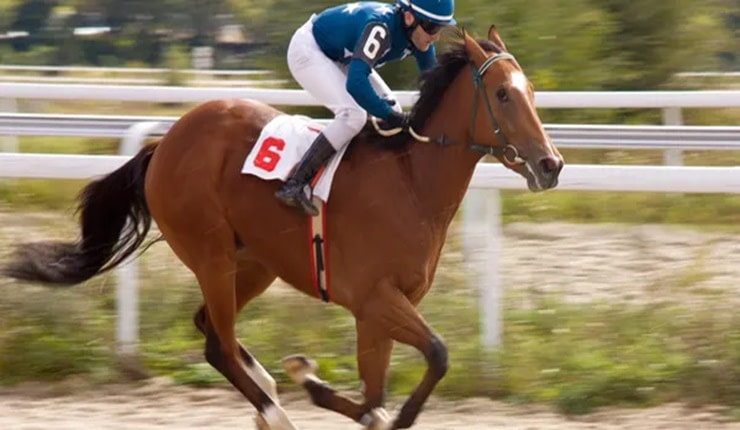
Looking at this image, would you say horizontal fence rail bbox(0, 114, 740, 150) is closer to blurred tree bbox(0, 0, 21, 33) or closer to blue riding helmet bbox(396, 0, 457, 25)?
blue riding helmet bbox(396, 0, 457, 25)

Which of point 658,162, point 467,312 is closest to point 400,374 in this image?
point 467,312

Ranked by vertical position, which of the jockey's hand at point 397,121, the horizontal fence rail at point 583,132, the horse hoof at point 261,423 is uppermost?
the jockey's hand at point 397,121

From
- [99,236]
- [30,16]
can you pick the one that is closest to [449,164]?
[99,236]

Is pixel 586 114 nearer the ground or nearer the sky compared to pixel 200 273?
nearer the ground

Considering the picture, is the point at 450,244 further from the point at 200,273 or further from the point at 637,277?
the point at 200,273

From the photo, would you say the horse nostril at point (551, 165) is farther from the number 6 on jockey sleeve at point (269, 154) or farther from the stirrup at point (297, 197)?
the number 6 on jockey sleeve at point (269, 154)

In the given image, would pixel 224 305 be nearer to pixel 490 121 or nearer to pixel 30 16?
pixel 490 121

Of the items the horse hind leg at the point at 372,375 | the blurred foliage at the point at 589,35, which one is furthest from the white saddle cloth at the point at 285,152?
the blurred foliage at the point at 589,35

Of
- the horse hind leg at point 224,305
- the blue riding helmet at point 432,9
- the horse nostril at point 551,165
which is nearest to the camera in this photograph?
the horse nostril at point 551,165

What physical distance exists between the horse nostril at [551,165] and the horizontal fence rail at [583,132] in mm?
3172

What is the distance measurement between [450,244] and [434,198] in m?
1.14

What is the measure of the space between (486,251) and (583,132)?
3.25 meters

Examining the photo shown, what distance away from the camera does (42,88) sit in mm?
10031

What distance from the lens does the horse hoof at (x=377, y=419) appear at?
4.93 m
